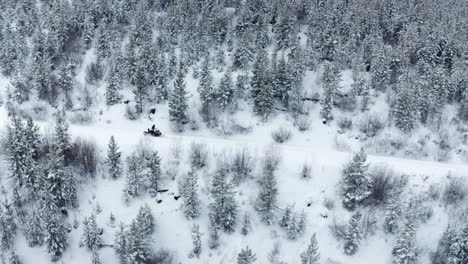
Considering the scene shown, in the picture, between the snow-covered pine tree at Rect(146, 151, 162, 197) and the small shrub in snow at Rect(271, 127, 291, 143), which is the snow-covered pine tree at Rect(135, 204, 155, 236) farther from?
the small shrub in snow at Rect(271, 127, 291, 143)

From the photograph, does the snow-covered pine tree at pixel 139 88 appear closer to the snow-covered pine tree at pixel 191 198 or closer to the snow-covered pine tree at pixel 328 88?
the snow-covered pine tree at pixel 191 198

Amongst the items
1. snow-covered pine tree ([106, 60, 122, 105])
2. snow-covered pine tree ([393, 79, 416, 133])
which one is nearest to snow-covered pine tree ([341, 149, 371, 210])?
snow-covered pine tree ([393, 79, 416, 133])

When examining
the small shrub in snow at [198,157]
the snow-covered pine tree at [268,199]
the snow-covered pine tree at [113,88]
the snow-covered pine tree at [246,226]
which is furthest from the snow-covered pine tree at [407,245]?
the snow-covered pine tree at [113,88]

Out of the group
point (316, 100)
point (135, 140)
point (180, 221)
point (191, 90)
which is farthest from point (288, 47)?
point (180, 221)

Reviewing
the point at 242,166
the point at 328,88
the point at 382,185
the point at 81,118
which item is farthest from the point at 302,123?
the point at 81,118

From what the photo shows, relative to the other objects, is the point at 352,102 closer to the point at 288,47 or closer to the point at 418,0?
the point at 288,47

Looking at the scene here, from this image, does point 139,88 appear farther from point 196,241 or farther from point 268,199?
point 268,199

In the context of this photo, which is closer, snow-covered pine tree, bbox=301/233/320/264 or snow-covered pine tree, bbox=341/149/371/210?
snow-covered pine tree, bbox=301/233/320/264
